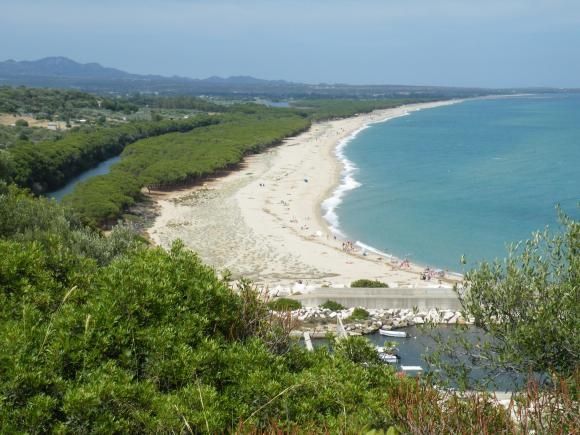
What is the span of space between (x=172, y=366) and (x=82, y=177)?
6160 cm

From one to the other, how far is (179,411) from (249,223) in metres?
37.7

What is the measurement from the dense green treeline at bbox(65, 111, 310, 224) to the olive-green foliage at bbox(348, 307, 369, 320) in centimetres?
1916

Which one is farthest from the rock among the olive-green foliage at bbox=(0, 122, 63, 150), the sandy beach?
the olive-green foliage at bbox=(0, 122, 63, 150)

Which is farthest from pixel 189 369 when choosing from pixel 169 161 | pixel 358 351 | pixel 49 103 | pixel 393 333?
pixel 49 103

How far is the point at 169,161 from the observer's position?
61.7 meters

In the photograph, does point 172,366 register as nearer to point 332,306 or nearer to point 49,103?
point 332,306

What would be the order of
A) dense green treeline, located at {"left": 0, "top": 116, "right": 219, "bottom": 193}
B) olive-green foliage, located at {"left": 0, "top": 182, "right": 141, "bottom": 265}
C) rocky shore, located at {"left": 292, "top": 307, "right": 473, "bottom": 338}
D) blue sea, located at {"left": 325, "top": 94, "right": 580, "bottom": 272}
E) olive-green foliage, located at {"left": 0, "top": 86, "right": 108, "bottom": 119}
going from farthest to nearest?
olive-green foliage, located at {"left": 0, "top": 86, "right": 108, "bottom": 119}
dense green treeline, located at {"left": 0, "top": 116, "right": 219, "bottom": 193}
blue sea, located at {"left": 325, "top": 94, "right": 580, "bottom": 272}
rocky shore, located at {"left": 292, "top": 307, "right": 473, "bottom": 338}
olive-green foliage, located at {"left": 0, "top": 182, "right": 141, "bottom": 265}

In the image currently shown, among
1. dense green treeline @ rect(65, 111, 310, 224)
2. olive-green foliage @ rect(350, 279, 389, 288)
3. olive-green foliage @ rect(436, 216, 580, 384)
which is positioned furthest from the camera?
dense green treeline @ rect(65, 111, 310, 224)

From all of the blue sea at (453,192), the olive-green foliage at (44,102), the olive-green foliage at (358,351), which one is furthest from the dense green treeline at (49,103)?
the olive-green foliage at (358,351)

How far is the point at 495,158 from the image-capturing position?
78125mm

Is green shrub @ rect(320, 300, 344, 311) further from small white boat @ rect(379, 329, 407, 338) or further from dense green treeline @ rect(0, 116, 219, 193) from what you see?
dense green treeline @ rect(0, 116, 219, 193)

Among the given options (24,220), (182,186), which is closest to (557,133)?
(182,186)

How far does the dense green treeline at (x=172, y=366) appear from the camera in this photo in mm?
5898

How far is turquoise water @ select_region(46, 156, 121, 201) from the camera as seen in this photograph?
5450cm
